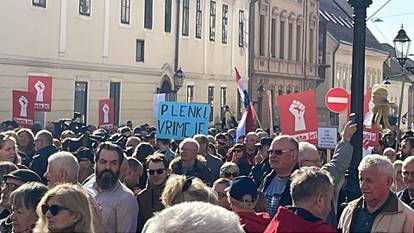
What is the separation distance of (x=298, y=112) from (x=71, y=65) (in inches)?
669

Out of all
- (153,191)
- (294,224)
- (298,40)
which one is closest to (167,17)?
(298,40)

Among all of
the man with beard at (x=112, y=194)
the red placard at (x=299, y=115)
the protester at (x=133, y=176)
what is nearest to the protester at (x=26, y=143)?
the red placard at (x=299, y=115)

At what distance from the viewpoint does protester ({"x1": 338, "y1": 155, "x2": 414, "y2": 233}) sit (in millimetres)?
6008

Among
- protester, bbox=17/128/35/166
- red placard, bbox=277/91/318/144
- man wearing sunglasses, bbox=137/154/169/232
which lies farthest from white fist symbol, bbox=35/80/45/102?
man wearing sunglasses, bbox=137/154/169/232

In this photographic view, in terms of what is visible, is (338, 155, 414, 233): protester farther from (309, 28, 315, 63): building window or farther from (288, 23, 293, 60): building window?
(309, 28, 315, 63): building window

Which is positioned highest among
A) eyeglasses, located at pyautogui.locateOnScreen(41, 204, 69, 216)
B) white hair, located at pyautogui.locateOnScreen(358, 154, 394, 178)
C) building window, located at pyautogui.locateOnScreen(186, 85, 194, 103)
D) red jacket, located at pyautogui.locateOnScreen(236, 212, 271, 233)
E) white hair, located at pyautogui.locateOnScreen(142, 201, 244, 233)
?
building window, located at pyautogui.locateOnScreen(186, 85, 194, 103)

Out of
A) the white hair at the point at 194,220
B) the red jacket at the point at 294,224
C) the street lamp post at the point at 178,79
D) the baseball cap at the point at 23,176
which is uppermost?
the street lamp post at the point at 178,79

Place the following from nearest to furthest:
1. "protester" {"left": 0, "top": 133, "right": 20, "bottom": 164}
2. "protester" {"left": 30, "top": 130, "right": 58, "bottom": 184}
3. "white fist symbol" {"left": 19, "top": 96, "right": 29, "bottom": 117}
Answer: "protester" {"left": 0, "top": 133, "right": 20, "bottom": 164}, "protester" {"left": 30, "top": 130, "right": 58, "bottom": 184}, "white fist symbol" {"left": 19, "top": 96, "right": 29, "bottom": 117}

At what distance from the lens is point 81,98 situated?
96.7 ft

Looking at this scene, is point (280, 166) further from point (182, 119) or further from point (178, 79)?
point (178, 79)

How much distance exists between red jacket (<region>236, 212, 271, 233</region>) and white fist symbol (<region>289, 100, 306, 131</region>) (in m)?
6.76

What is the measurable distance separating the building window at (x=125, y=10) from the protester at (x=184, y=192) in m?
25.9

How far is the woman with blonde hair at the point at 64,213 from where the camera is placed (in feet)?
15.4

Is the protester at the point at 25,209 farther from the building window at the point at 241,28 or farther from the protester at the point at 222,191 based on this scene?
the building window at the point at 241,28
